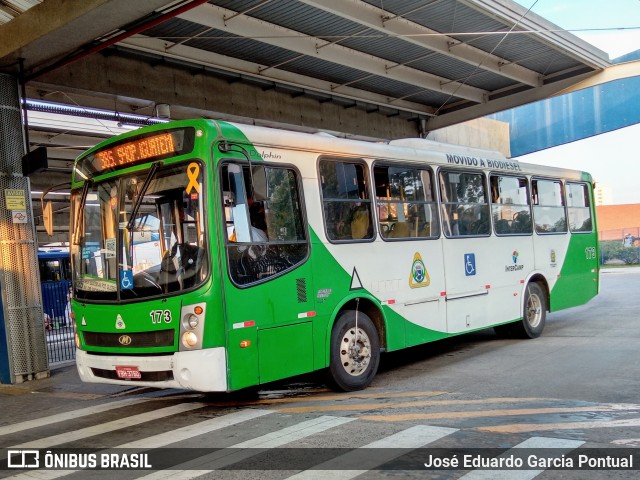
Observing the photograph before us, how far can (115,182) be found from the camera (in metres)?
7.66

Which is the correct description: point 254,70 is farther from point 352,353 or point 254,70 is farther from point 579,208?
point 352,353

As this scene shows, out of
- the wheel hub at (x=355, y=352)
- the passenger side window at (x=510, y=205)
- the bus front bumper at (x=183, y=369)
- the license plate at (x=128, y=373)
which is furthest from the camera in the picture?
the passenger side window at (x=510, y=205)

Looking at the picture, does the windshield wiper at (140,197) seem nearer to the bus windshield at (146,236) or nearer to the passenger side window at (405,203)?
the bus windshield at (146,236)

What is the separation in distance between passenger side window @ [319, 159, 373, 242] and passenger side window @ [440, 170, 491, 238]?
1975 millimetres

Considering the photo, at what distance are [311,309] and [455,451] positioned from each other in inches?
115

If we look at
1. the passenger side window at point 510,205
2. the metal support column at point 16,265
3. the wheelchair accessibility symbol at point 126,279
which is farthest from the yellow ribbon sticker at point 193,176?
the passenger side window at point 510,205

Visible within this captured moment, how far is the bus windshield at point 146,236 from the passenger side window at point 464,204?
4799 mm

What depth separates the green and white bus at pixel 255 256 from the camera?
6.96m

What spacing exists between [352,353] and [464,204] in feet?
12.6

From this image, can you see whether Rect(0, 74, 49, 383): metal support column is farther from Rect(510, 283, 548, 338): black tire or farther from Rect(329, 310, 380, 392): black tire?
Rect(510, 283, 548, 338): black tire

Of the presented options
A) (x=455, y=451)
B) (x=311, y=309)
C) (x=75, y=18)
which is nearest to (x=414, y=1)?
(x=75, y=18)

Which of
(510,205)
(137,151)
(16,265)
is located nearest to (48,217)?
(137,151)

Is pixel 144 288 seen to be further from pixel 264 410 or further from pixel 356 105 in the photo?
pixel 356 105

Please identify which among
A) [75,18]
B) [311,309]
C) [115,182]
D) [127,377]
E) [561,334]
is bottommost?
[561,334]
